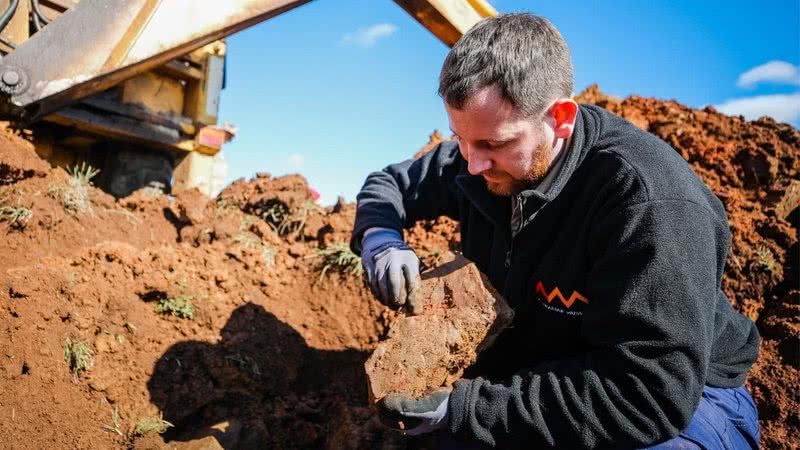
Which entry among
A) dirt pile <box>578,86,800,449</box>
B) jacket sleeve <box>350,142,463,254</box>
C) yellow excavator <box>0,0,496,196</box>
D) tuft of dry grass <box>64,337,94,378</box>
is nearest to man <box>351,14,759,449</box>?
jacket sleeve <box>350,142,463,254</box>

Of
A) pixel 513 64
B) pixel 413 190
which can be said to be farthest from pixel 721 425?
pixel 413 190

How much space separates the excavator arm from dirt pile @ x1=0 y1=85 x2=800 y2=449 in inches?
19.5

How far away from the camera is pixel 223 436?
217 centimetres

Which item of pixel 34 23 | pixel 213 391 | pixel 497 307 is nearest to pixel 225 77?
pixel 34 23

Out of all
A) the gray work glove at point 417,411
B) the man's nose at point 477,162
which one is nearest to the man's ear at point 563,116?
the man's nose at point 477,162

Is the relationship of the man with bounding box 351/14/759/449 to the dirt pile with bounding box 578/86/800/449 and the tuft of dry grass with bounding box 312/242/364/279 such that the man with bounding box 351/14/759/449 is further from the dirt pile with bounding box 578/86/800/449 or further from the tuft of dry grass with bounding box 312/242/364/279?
the tuft of dry grass with bounding box 312/242/364/279

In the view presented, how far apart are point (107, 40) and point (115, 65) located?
134 mm

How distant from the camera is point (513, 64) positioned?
1571 mm

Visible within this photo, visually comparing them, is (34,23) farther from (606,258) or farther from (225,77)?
(606,258)

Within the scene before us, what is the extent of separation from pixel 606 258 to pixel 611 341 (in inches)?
9.6

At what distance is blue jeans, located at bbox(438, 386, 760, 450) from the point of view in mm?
1640

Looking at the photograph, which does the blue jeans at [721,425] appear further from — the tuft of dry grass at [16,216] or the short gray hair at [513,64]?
the tuft of dry grass at [16,216]

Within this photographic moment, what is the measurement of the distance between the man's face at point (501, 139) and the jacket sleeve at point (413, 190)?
0.65 m

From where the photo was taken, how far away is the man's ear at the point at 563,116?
1.67 metres
